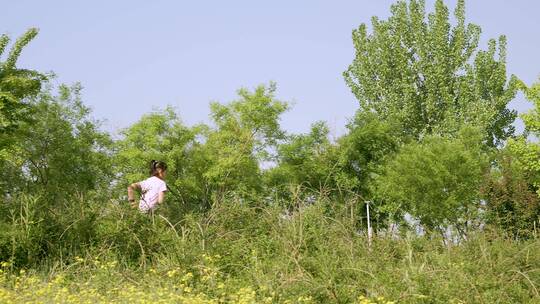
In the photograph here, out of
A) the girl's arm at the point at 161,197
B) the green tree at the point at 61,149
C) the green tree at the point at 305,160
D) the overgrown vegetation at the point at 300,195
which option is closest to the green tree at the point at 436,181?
the overgrown vegetation at the point at 300,195

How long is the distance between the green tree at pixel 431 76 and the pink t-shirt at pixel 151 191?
33.3 metres

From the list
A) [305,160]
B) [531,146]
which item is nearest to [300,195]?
[531,146]

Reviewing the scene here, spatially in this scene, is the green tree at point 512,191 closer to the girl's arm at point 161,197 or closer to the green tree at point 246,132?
the green tree at point 246,132

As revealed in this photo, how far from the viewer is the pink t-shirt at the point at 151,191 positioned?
1025 cm

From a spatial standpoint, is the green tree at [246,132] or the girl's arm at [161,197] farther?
the green tree at [246,132]

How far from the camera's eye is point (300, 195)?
10203mm

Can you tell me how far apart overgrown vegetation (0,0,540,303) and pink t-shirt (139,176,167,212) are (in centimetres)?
26

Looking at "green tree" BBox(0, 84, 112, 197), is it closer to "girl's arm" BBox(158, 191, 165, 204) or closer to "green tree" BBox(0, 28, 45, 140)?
"green tree" BBox(0, 28, 45, 140)

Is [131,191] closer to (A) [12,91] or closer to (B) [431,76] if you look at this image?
(A) [12,91]

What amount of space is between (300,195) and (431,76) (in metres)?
35.2

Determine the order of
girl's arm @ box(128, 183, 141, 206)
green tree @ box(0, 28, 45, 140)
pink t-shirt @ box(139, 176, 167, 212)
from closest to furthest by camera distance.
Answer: girl's arm @ box(128, 183, 141, 206) < pink t-shirt @ box(139, 176, 167, 212) < green tree @ box(0, 28, 45, 140)

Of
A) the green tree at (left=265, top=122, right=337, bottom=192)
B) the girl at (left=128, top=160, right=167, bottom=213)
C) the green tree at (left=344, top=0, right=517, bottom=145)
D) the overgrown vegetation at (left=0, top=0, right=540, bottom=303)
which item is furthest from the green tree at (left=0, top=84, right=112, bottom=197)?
the girl at (left=128, top=160, right=167, bottom=213)

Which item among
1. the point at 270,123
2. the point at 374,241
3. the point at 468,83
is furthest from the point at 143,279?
the point at 468,83

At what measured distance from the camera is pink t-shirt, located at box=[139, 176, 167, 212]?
10250 mm
